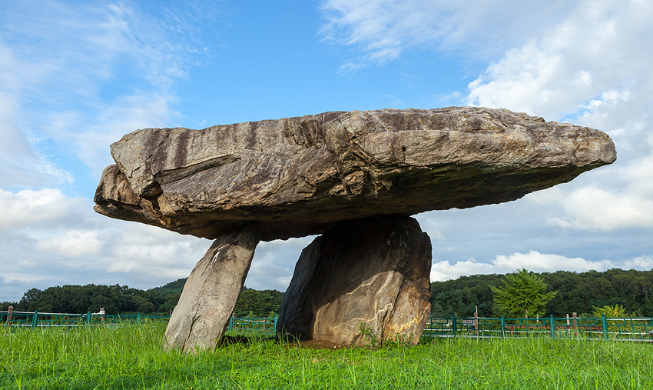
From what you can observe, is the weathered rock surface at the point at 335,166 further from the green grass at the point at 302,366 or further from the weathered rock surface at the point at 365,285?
the green grass at the point at 302,366

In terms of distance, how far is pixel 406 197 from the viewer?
7.90 m

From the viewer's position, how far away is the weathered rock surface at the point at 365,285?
8.84m

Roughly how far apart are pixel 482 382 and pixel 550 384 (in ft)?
2.38

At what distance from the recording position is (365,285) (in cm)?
914

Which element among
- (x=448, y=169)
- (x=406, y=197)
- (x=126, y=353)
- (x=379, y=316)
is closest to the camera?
(x=448, y=169)

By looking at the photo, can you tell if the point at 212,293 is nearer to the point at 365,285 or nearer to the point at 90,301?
the point at 365,285

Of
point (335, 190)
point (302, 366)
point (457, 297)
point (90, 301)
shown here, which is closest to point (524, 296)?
point (457, 297)

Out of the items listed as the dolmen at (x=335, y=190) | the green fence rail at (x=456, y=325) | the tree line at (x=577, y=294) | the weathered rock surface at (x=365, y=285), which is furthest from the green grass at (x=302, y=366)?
the tree line at (x=577, y=294)

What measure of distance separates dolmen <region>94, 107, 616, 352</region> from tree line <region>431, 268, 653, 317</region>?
2622 centimetres

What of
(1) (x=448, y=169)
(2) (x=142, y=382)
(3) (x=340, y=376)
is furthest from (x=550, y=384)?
(2) (x=142, y=382)

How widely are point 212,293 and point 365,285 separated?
10.6 feet

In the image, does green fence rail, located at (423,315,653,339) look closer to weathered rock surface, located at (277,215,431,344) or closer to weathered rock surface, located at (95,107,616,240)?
weathered rock surface, located at (277,215,431,344)

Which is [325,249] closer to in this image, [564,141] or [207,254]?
[207,254]

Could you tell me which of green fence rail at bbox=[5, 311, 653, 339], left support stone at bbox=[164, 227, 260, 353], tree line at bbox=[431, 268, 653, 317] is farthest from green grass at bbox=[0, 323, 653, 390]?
tree line at bbox=[431, 268, 653, 317]
